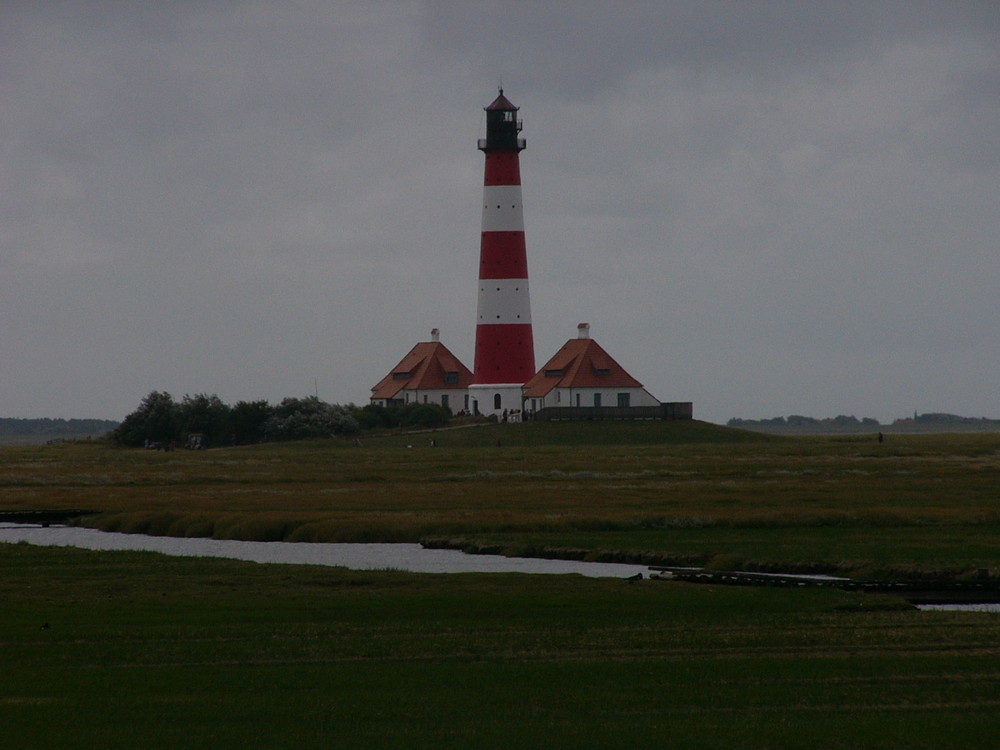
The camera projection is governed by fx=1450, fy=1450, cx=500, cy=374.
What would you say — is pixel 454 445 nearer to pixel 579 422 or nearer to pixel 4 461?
pixel 579 422

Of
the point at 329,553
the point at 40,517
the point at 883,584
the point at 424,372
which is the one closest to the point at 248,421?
the point at 424,372

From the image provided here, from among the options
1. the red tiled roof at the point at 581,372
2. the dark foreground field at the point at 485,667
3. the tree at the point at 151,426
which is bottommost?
the dark foreground field at the point at 485,667

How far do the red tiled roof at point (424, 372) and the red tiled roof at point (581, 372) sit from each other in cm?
896

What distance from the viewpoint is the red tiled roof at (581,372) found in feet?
338

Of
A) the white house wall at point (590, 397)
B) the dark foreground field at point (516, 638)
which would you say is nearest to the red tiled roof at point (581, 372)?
the white house wall at point (590, 397)

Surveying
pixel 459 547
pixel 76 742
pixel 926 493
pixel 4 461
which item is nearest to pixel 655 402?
pixel 4 461

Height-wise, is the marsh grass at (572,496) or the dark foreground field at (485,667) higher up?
the marsh grass at (572,496)

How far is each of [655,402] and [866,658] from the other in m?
86.1

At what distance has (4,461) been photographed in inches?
3472

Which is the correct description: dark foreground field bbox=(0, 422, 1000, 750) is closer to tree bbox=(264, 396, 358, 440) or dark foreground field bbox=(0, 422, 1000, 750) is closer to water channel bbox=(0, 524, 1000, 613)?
water channel bbox=(0, 524, 1000, 613)

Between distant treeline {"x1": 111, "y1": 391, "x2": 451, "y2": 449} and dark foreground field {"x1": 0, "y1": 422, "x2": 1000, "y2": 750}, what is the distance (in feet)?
164

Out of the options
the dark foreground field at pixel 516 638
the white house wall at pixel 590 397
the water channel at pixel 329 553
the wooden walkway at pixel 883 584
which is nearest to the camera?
the dark foreground field at pixel 516 638

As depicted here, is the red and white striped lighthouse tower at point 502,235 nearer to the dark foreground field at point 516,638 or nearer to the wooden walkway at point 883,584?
the dark foreground field at point 516,638

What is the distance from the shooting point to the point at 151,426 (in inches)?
4087
